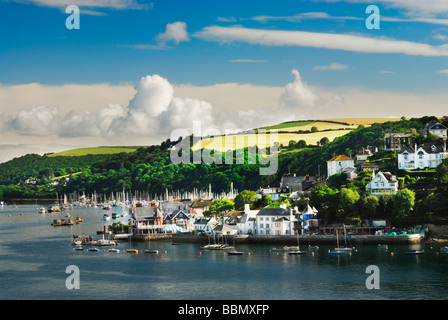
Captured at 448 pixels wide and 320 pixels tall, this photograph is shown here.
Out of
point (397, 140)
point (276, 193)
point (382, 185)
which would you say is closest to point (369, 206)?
point (382, 185)

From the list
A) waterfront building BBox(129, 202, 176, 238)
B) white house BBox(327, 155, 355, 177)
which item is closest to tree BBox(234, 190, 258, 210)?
waterfront building BBox(129, 202, 176, 238)

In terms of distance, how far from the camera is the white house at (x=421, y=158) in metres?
95.5

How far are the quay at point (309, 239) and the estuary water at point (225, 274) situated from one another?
2.01 m

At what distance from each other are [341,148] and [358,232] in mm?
62824

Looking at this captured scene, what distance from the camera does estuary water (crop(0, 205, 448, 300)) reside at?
4972 cm

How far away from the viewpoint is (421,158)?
95.9 metres

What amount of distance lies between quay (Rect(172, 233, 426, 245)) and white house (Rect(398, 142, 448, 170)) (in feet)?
72.2

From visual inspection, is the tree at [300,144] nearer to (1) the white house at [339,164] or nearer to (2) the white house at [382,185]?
(1) the white house at [339,164]

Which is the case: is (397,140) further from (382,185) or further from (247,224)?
(247,224)

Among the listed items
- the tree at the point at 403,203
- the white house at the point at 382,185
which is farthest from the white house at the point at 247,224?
the tree at the point at 403,203

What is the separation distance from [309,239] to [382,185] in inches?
623
